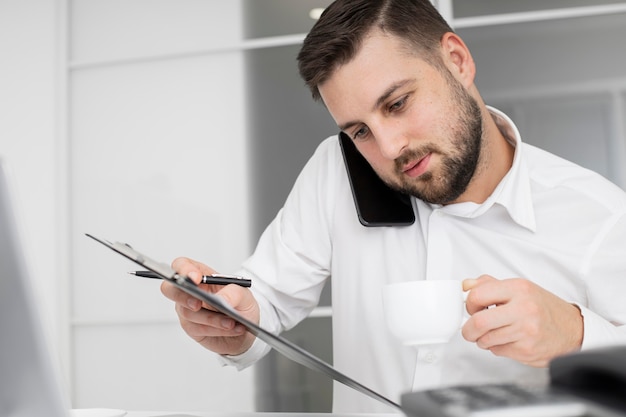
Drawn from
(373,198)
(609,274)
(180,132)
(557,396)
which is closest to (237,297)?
(373,198)

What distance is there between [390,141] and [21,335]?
2.91ft

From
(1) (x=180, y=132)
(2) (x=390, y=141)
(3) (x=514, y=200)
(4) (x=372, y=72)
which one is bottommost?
(3) (x=514, y=200)

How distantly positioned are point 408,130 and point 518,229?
33cm

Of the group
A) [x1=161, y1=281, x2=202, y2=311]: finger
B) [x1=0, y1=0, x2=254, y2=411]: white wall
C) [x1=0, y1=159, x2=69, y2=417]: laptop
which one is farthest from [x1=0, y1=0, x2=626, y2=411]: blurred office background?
[x1=0, y1=159, x2=69, y2=417]: laptop

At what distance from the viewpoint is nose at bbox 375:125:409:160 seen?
1.29 m

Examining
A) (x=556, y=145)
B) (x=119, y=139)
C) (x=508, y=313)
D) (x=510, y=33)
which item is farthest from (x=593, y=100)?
(x=119, y=139)

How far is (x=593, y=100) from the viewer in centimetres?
227

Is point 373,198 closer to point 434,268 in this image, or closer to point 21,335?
point 434,268

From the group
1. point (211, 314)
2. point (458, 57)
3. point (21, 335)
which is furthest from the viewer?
point (458, 57)

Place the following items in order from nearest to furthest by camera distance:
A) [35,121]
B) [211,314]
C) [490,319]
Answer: [490,319], [211,314], [35,121]

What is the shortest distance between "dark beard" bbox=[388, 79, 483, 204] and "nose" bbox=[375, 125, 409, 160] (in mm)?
35

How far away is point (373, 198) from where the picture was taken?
1.50 meters

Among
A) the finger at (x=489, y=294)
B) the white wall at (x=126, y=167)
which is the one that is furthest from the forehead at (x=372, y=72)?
Result: the white wall at (x=126, y=167)

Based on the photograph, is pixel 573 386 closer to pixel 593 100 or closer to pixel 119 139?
pixel 593 100
